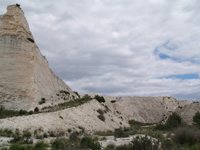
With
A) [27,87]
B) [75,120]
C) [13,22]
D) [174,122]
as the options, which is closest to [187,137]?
[75,120]

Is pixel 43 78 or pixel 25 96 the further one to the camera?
pixel 43 78

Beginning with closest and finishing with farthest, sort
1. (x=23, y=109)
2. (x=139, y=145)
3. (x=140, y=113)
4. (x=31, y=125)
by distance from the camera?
(x=139, y=145) → (x=31, y=125) → (x=23, y=109) → (x=140, y=113)

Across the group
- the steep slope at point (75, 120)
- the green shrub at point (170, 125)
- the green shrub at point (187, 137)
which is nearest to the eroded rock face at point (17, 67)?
the steep slope at point (75, 120)

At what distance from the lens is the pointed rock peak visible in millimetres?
26070

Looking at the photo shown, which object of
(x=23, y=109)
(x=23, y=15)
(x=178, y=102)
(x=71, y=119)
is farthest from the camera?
(x=178, y=102)

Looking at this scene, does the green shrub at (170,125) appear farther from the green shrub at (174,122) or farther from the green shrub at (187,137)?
the green shrub at (187,137)

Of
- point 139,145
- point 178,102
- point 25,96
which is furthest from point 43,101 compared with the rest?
point 178,102

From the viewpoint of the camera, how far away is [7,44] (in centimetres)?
2512

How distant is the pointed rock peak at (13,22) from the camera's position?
26070 millimetres

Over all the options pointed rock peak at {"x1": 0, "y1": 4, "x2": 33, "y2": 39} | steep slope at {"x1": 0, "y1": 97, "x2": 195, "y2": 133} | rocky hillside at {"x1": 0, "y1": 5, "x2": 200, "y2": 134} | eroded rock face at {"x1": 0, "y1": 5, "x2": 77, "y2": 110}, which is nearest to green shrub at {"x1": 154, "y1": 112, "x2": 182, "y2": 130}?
steep slope at {"x1": 0, "y1": 97, "x2": 195, "y2": 133}

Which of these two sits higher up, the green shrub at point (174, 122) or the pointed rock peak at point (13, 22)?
the pointed rock peak at point (13, 22)

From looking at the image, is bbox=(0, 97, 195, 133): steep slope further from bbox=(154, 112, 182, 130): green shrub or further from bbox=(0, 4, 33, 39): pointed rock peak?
bbox=(0, 4, 33, 39): pointed rock peak

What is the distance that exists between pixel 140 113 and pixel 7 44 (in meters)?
45.9

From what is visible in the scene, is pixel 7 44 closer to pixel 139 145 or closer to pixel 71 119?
pixel 71 119
